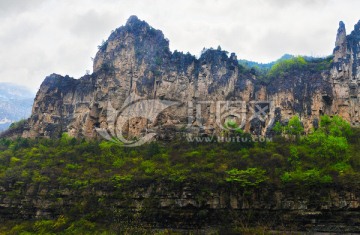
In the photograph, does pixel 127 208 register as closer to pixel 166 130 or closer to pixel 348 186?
pixel 166 130

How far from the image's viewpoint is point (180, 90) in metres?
42.1

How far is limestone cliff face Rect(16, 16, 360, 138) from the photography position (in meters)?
38.5

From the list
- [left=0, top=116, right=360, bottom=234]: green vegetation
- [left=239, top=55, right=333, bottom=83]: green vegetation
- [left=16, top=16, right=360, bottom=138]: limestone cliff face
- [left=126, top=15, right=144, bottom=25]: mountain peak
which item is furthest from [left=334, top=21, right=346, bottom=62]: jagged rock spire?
[left=126, top=15, right=144, bottom=25]: mountain peak

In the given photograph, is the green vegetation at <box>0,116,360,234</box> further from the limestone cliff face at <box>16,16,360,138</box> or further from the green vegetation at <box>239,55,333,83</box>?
the green vegetation at <box>239,55,333,83</box>

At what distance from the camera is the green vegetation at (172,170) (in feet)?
82.2

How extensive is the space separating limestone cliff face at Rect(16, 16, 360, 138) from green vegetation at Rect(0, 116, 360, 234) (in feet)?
19.6

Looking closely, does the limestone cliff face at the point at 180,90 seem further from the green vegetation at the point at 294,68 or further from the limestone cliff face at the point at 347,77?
the green vegetation at the point at 294,68

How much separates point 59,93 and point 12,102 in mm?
116202

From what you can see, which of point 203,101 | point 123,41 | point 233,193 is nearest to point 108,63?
Result: point 123,41

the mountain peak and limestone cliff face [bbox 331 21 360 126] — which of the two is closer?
limestone cliff face [bbox 331 21 360 126]

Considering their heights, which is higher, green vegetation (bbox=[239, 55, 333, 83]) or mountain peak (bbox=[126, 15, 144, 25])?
mountain peak (bbox=[126, 15, 144, 25])

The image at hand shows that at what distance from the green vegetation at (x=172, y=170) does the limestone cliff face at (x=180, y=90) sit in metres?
5.97

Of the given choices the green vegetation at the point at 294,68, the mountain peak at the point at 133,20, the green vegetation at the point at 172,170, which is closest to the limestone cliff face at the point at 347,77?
the green vegetation at the point at 294,68

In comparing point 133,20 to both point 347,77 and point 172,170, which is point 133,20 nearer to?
point 172,170
